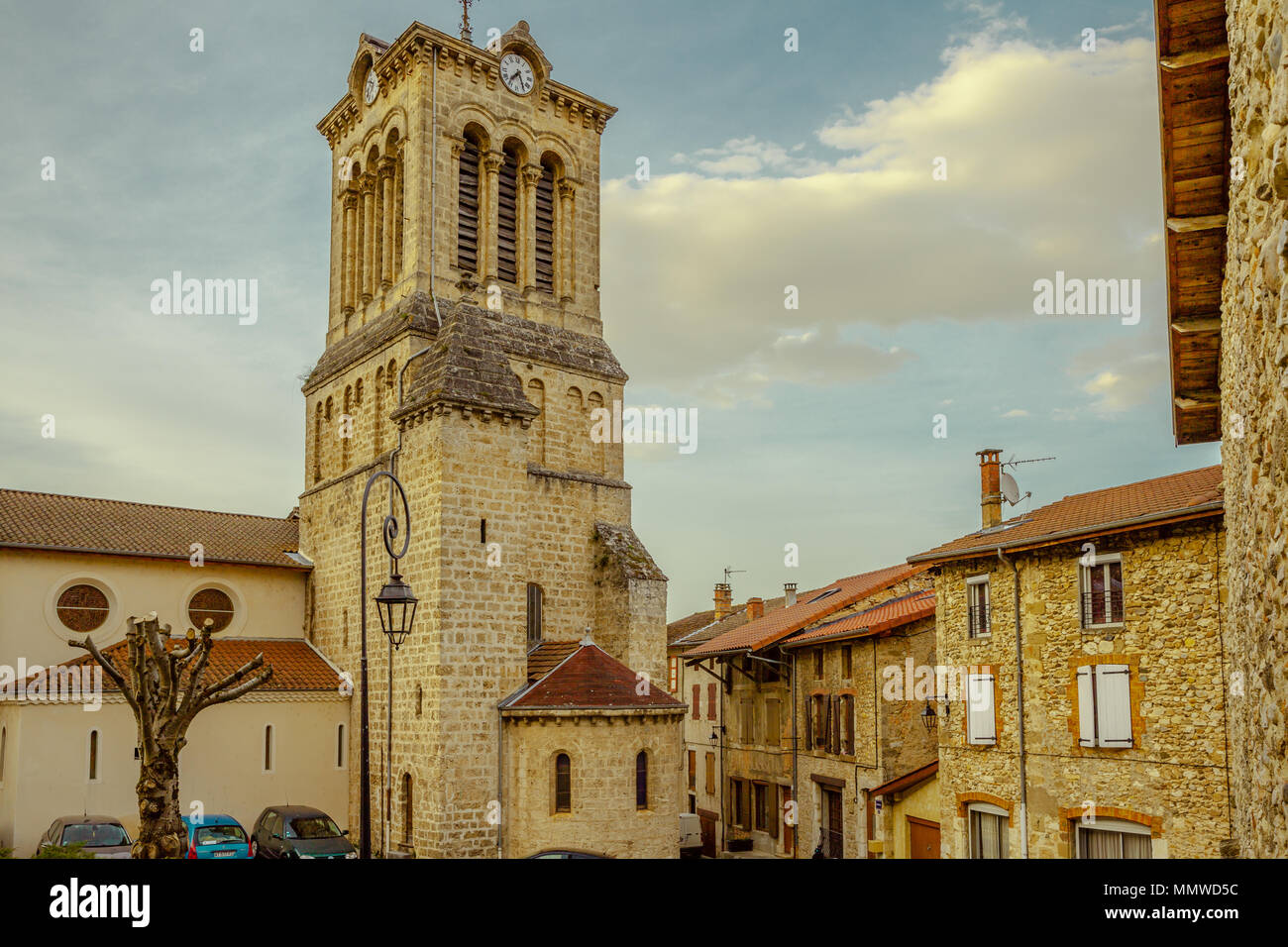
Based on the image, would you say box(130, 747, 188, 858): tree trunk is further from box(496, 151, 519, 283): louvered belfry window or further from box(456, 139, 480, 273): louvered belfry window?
box(496, 151, 519, 283): louvered belfry window

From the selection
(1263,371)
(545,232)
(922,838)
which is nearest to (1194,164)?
(1263,371)

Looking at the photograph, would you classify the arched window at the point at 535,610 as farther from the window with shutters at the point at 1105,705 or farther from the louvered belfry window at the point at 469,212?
the window with shutters at the point at 1105,705

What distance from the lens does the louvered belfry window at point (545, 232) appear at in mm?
29656

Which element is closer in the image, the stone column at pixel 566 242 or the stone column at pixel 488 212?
the stone column at pixel 488 212

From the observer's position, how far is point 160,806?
16.8m

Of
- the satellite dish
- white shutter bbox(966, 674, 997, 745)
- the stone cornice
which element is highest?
the stone cornice

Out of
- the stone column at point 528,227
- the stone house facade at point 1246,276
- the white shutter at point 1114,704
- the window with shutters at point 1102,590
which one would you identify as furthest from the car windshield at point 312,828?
the stone house facade at point 1246,276

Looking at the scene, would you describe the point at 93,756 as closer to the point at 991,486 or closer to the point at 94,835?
the point at 94,835

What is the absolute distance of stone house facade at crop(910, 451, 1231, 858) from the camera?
16391mm

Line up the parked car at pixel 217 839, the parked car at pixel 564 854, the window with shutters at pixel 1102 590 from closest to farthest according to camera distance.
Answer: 1. the window with shutters at pixel 1102 590
2. the parked car at pixel 564 854
3. the parked car at pixel 217 839

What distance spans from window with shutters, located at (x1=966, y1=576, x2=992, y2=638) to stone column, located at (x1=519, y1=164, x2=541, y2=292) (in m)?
14.7

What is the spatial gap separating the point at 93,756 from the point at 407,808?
7152mm

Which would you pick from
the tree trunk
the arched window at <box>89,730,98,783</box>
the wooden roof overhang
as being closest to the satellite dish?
the wooden roof overhang

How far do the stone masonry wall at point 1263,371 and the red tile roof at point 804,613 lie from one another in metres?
22.1
